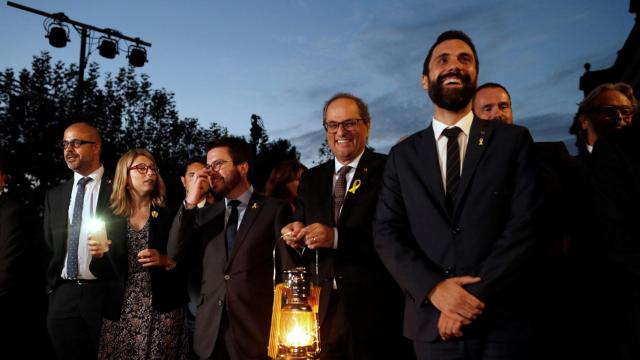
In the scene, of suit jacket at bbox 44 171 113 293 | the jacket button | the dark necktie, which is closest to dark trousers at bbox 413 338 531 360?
the jacket button

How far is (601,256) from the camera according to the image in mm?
3113

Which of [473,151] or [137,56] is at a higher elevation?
[137,56]

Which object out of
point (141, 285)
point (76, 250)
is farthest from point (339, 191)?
point (76, 250)

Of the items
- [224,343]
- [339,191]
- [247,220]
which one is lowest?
[224,343]

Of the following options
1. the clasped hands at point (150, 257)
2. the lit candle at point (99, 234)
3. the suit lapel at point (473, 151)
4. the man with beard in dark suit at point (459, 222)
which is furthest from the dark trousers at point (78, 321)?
the suit lapel at point (473, 151)

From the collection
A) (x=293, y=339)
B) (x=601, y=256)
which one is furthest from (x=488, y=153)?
(x=293, y=339)

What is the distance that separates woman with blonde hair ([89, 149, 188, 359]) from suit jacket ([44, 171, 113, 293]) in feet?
0.62

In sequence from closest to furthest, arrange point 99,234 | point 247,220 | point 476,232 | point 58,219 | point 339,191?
point 476,232 < point 339,191 < point 99,234 < point 247,220 < point 58,219

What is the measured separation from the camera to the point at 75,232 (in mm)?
4598

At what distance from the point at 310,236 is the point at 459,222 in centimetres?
100

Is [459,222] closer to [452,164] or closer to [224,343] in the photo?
[452,164]

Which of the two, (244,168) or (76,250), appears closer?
(244,168)

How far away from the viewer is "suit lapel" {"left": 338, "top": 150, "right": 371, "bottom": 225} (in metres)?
3.55

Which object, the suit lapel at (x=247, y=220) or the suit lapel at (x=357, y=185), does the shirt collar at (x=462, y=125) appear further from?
the suit lapel at (x=247, y=220)
